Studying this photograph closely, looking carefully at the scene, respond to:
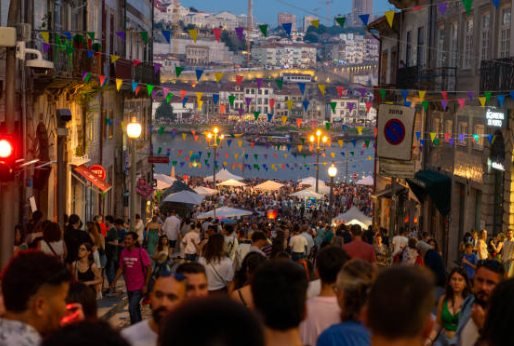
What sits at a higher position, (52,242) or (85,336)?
(85,336)

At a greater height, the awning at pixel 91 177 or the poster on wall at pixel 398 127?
the poster on wall at pixel 398 127

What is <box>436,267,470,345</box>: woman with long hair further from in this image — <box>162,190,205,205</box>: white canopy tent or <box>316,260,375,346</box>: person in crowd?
<box>162,190,205,205</box>: white canopy tent

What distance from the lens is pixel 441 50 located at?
1373 inches

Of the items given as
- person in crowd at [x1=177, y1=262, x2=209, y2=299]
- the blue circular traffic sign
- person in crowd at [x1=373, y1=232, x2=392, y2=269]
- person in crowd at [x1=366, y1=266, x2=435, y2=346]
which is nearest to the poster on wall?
the blue circular traffic sign

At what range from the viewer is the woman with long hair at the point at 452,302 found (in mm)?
9370

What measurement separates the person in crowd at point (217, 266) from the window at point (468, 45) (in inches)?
773

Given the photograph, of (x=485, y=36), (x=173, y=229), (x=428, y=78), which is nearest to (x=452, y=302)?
(x=173, y=229)

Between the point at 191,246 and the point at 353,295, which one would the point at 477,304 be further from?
the point at 191,246

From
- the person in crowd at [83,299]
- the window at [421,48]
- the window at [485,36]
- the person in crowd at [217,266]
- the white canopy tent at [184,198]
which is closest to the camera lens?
the person in crowd at [83,299]

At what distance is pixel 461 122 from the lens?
32.2 metres

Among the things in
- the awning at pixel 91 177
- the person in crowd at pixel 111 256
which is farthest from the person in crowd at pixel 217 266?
the awning at pixel 91 177

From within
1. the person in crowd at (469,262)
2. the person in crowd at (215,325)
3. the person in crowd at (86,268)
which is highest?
the person in crowd at (215,325)

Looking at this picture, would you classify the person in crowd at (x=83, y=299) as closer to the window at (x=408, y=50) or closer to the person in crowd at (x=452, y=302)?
the person in crowd at (x=452, y=302)

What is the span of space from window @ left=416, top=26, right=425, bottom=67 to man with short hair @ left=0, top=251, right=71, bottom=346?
3181 cm
